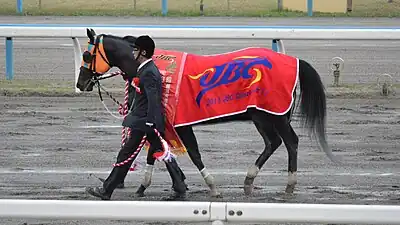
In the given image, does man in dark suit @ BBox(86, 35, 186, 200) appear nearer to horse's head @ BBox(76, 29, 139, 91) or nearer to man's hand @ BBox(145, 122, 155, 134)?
man's hand @ BBox(145, 122, 155, 134)

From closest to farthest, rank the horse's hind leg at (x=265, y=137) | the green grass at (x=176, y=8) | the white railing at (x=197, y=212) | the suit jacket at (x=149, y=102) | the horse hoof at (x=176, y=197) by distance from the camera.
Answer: the white railing at (x=197, y=212) → the suit jacket at (x=149, y=102) → the horse hoof at (x=176, y=197) → the horse's hind leg at (x=265, y=137) → the green grass at (x=176, y=8)

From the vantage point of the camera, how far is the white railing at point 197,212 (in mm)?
4566

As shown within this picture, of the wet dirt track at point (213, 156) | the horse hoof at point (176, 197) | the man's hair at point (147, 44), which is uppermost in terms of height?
Answer: the man's hair at point (147, 44)

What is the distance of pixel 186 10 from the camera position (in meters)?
30.9

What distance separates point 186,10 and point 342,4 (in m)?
4.94

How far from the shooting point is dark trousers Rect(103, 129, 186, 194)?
28.4ft

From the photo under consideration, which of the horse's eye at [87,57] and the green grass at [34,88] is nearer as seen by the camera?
the horse's eye at [87,57]

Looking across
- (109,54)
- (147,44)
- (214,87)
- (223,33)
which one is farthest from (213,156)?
(223,33)

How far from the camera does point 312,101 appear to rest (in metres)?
9.16

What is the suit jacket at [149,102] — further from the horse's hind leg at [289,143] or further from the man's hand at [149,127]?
the horse's hind leg at [289,143]

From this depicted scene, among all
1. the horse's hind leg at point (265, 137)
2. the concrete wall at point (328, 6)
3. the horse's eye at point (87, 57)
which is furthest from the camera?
the concrete wall at point (328, 6)

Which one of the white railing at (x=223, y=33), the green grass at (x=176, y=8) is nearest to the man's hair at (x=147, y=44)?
the white railing at (x=223, y=33)

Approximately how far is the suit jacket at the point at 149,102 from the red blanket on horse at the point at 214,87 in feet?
0.55

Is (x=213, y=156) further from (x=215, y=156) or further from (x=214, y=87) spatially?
(x=214, y=87)
